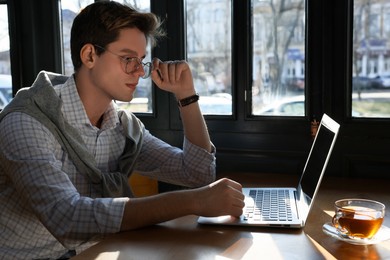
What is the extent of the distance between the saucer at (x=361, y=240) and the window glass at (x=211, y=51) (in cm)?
108

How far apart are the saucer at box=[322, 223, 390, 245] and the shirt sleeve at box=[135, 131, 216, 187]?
0.57m

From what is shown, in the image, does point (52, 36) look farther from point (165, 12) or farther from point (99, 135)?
point (99, 135)

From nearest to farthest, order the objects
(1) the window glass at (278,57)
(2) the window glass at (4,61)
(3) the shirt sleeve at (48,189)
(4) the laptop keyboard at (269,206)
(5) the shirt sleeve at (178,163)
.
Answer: (3) the shirt sleeve at (48,189)
(4) the laptop keyboard at (269,206)
(5) the shirt sleeve at (178,163)
(1) the window glass at (278,57)
(2) the window glass at (4,61)

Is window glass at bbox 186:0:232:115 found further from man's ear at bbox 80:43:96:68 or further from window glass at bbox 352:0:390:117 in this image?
man's ear at bbox 80:43:96:68

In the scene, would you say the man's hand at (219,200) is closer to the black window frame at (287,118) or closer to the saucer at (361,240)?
the saucer at (361,240)

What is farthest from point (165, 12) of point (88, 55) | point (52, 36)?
point (88, 55)

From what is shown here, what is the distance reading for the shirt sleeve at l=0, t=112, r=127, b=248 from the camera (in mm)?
1261

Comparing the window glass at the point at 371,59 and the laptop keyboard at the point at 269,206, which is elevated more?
the window glass at the point at 371,59

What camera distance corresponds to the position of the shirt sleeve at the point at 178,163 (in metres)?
1.78

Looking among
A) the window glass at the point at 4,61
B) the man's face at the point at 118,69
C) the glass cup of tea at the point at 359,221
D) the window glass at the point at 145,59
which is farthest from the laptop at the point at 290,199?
the window glass at the point at 4,61

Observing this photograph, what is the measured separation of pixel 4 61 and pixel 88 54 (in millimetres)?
1262

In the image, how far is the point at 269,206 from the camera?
1487mm

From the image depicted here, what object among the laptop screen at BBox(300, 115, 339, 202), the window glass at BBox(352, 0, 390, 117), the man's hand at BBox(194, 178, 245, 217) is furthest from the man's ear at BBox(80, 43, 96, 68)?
the window glass at BBox(352, 0, 390, 117)

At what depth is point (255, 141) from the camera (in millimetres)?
2230
